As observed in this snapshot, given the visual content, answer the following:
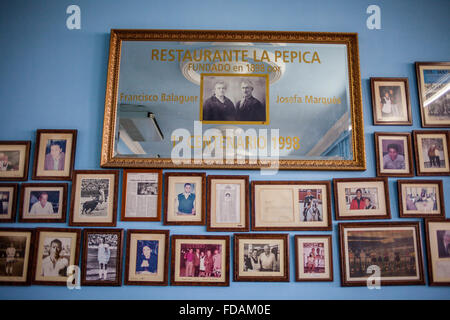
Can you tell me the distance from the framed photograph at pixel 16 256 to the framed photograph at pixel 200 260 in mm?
844

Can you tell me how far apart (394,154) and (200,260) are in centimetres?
134

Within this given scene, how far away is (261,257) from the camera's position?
1.71m

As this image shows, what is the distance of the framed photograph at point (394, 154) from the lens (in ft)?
5.88

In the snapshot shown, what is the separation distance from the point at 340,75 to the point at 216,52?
0.81 metres

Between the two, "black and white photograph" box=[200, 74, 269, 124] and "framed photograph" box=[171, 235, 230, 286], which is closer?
"framed photograph" box=[171, 235, 230, 286]

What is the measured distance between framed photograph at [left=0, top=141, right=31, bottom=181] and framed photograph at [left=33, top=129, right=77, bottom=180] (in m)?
0.06

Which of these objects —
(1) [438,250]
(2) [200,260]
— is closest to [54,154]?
(2) [200,260]

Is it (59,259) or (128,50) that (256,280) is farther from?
(128,50)

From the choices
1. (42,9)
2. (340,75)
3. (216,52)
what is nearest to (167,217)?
(216,52)

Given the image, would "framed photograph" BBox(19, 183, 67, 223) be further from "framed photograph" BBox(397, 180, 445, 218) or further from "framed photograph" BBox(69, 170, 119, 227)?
"framed photograph" BBox(397, 180, 445, 218)

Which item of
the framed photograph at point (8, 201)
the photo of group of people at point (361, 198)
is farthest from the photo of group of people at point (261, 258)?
the framed photograph at point (8, 201)

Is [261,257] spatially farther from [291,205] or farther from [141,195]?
[141,195]

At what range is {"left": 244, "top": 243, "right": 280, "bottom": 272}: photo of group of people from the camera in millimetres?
1709

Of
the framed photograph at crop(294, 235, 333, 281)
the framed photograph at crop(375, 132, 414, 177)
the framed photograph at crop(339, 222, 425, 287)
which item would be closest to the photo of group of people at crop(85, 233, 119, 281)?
the framed photograph at crop(294, 235, 333, 281)
